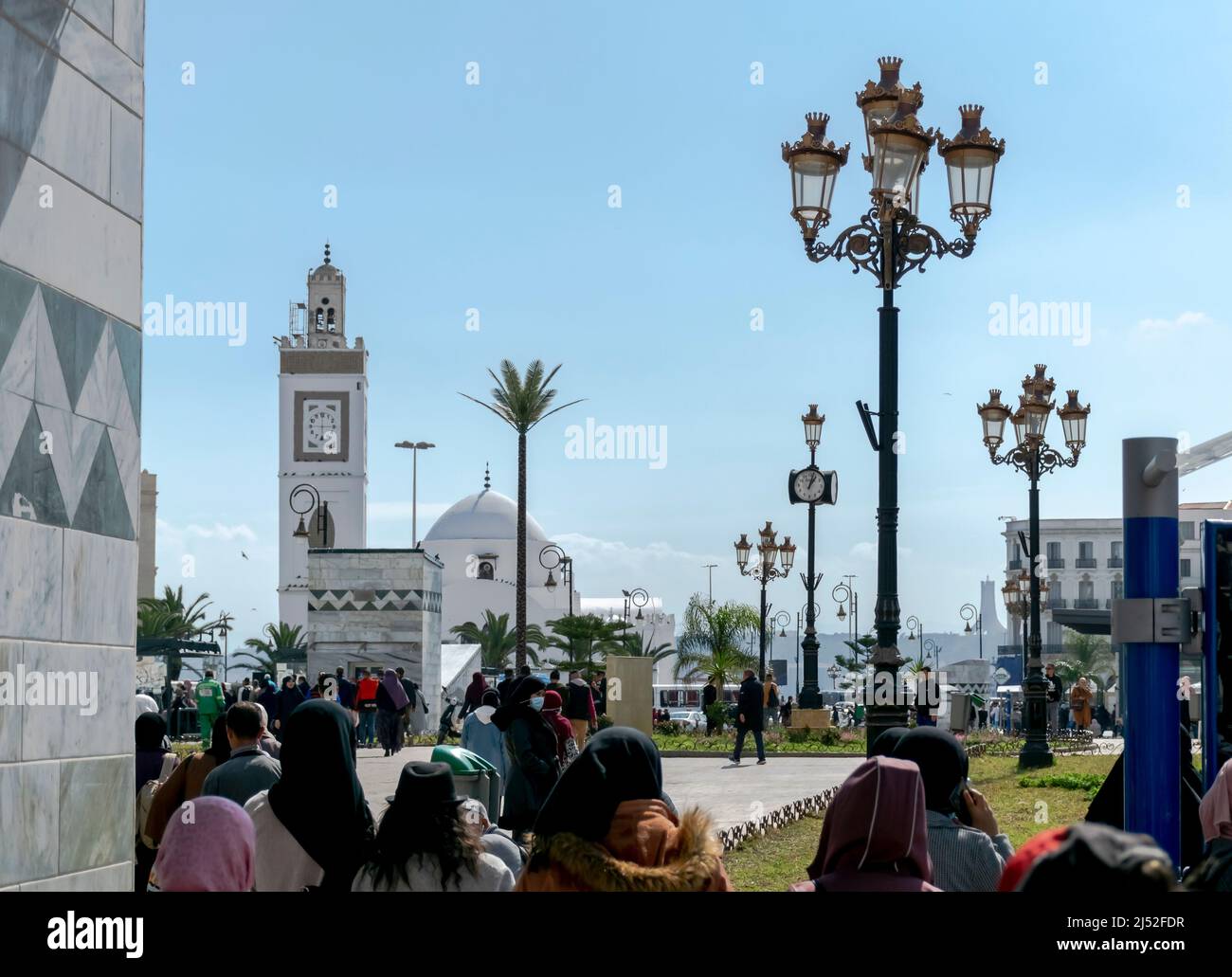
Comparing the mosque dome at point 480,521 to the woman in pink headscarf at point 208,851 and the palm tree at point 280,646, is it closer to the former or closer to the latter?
the palm tree at point 280,646

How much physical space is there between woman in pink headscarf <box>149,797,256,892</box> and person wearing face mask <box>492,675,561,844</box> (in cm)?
709

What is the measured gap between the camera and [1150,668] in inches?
199

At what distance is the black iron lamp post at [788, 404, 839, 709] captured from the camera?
23.2 m

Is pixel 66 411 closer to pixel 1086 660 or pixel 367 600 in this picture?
pixel 367 600

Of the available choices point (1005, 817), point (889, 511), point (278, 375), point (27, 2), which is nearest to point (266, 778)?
point (27, 2)

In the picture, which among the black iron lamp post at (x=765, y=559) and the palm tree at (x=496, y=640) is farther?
the palm tree at (x=496, y=640)

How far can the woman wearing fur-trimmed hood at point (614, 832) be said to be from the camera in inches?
152

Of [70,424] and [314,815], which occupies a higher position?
[70,424]

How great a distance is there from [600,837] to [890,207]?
908 cm

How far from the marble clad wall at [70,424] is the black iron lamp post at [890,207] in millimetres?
6316

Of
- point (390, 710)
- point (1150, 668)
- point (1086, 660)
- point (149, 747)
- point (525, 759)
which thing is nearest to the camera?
point (1150, 668)

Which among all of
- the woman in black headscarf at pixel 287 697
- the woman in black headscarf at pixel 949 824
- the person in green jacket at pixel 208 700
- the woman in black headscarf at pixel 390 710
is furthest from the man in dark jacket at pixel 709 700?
the woman in black headscarf at pixel 949 824

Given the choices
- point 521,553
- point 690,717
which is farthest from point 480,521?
point 521,553
